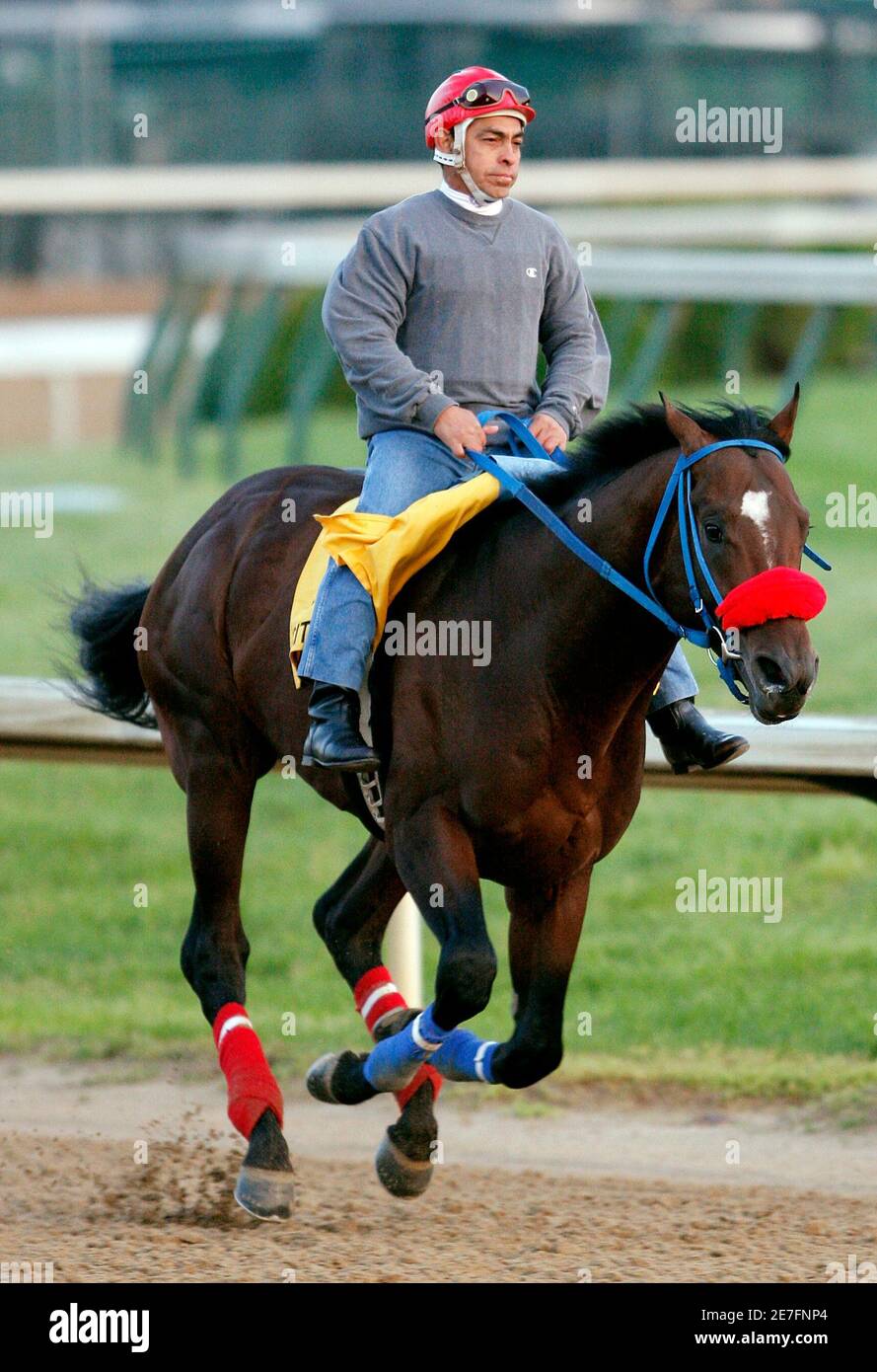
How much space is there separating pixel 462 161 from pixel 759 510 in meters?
1.20

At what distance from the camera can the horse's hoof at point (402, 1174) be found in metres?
4.90

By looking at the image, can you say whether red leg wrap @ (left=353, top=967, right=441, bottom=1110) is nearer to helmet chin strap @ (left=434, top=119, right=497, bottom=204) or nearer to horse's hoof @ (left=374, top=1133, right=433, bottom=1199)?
horse's hoof @ (left=374, top=1133, right=433, bottom=1199)

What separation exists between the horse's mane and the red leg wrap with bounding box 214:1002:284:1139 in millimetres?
1586

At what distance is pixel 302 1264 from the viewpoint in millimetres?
4812

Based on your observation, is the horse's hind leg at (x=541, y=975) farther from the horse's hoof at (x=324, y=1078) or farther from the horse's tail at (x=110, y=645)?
the horse's tail at (x=110, y=645)

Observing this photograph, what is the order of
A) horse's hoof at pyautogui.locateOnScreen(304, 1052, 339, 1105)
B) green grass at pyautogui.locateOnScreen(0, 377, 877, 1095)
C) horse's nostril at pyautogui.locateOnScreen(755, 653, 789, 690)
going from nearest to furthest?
horse's nostril at pyautogui.locateOnScreen(755, 653, 789, 690) < horse's hoof at pyautogui.locateOnScreen(304, 1052, 339, 1105) < green grass at pyautogui.locateOnScreen(0, 377, 877, 1095)

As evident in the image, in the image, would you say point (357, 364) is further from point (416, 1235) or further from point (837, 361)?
point (837, 361)

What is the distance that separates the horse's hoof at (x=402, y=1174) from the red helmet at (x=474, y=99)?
2.33 m

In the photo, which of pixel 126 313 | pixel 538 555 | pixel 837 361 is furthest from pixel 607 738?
pixel 126 313

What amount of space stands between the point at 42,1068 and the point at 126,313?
1986 cm

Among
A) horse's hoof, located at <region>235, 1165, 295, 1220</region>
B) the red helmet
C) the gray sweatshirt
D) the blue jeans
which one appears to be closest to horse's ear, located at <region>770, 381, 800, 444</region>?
the blue jeans

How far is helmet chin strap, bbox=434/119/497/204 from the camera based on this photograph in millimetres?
4449

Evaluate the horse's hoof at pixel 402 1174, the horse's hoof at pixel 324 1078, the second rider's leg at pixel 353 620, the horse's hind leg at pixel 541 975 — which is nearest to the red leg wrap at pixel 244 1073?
the horse's hoof at pixel 324 1078

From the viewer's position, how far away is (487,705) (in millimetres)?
4301
